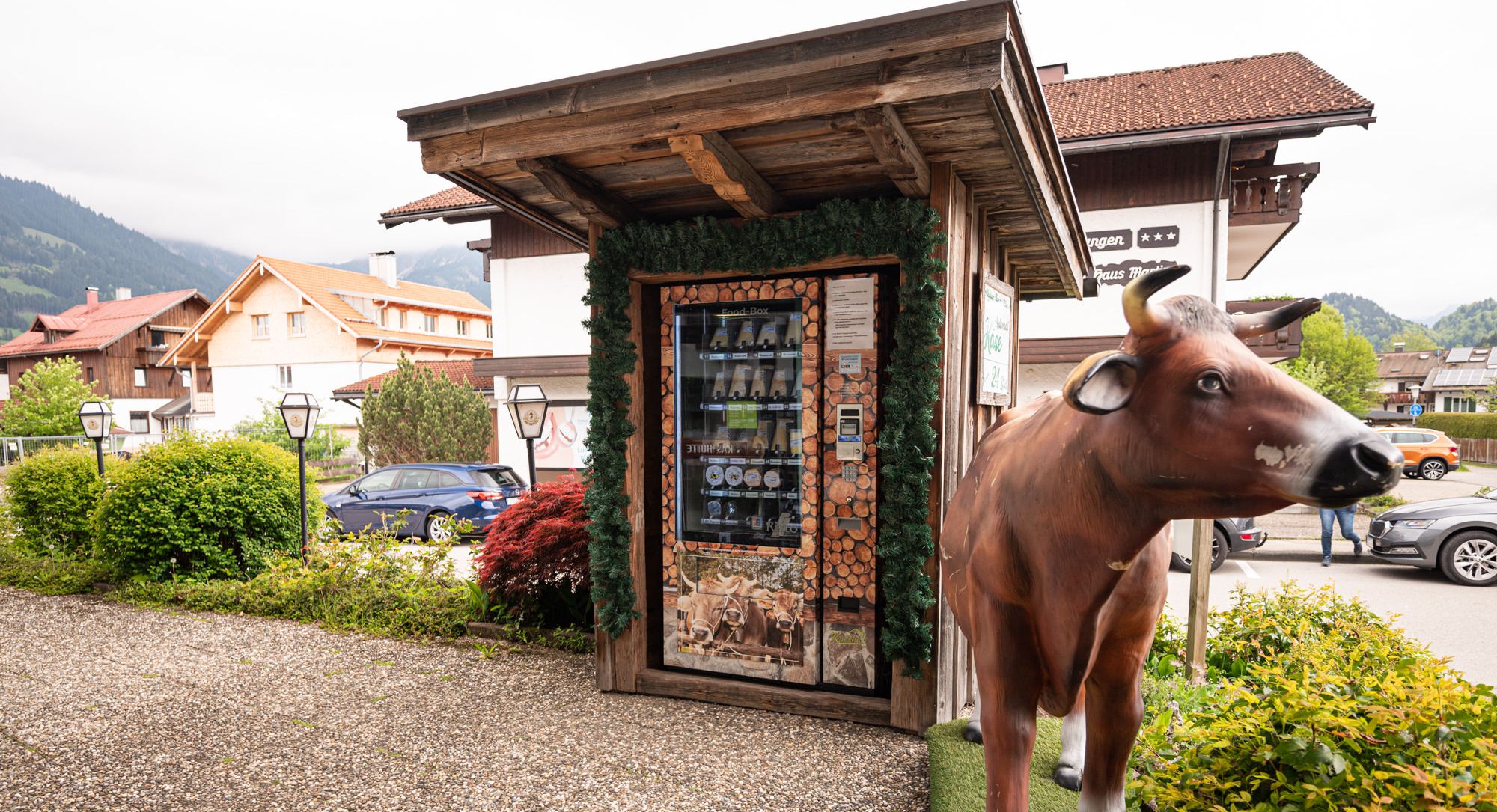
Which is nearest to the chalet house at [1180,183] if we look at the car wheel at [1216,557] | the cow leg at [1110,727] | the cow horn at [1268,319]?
the car wheel at [1216,557]

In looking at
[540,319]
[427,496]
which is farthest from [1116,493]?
[540,319]

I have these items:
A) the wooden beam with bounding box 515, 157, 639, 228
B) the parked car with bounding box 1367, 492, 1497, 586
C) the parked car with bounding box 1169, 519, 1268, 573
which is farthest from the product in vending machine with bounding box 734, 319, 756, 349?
the parked car with bounding box 1367, 492, 1497, 586

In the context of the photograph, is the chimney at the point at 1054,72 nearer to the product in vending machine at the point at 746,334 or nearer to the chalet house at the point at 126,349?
the product in vending machine at the point at 746,334

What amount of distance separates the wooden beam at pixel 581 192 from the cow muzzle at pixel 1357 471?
3423 mm

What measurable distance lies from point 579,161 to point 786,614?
110 inches

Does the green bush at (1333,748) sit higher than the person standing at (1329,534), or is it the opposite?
the green bush at (1333,748)

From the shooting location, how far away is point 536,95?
3490 millimetres

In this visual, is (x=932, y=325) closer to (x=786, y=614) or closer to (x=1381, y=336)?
(x=786, y=614)

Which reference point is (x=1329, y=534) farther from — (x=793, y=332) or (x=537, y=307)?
(x=537, y=307)

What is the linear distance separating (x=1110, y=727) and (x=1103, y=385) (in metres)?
1.26

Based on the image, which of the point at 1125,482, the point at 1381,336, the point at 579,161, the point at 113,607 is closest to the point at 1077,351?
the point at 579,161

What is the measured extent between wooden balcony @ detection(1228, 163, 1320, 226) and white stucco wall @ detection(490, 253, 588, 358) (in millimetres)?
12061

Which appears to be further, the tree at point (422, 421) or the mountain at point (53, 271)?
the mountain at point (53, 271)

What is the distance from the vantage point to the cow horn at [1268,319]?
5.69 ft
